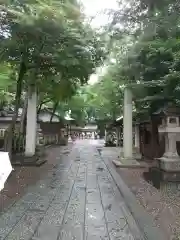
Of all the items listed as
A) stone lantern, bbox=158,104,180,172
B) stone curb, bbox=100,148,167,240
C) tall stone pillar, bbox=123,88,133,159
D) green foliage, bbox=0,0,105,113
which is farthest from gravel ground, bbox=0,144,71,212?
stone lantern, bbox=158,104,180,172

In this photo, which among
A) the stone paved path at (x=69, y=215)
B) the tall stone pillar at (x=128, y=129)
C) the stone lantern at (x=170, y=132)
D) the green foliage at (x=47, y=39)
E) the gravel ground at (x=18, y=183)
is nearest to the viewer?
the stone paved path at (x=69, y=215)

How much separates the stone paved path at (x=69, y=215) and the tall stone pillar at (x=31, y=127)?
20.2ft

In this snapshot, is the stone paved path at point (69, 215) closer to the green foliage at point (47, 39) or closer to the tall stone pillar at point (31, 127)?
the green foliage at point (47, 39)

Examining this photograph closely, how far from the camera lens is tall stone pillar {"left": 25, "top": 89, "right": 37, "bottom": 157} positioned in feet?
56.5

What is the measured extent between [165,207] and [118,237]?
255cm

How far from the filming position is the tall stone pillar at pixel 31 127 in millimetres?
17219

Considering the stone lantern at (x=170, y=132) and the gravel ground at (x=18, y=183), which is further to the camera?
the stone lantern at (x=170, y=132)

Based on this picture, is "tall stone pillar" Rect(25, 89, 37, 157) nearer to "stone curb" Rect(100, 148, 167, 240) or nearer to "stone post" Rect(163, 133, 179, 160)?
"stone post" Rect(163, 133, 179, 160)

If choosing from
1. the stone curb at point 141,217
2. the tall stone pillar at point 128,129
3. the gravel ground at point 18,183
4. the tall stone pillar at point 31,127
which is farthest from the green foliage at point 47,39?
the stone curb at point 141,217

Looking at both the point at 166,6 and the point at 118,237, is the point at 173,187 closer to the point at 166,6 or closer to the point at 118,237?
the point at 118,237

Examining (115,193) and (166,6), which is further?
(115,193)

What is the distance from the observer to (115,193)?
32.1ft

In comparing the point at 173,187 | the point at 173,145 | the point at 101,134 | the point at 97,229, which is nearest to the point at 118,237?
the point at 97,229

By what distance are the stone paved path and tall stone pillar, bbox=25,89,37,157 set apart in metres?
6.16
